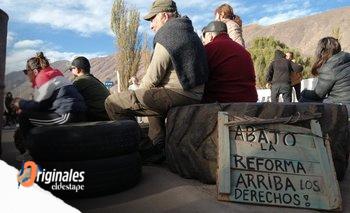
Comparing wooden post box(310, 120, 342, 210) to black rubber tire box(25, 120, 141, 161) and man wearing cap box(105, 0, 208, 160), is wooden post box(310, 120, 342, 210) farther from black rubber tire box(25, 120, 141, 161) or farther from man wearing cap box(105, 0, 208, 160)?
black rubber tire box(25, 120, 141, 161)

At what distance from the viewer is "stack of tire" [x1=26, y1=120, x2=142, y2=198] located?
269 centimetres

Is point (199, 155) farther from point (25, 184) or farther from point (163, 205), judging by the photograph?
point (25, 184)

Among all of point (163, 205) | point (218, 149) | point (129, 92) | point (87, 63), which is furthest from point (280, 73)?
point (163, 205)

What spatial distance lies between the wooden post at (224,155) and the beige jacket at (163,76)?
28.5 inches

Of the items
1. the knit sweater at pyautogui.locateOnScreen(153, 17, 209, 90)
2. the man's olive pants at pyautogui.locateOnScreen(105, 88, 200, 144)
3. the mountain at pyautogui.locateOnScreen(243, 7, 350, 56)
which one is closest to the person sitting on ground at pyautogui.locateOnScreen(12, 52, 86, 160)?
the man's olive pants at pyautogui.locateOnScreen(105, 88, 200, 144)

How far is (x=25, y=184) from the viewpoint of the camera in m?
1.85

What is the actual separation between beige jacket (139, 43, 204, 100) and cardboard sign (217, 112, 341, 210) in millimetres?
734

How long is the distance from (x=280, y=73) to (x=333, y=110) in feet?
17.9

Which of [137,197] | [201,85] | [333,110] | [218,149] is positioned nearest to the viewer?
[137,197]

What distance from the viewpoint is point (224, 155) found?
9.32ft

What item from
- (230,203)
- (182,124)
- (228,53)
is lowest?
(230,203)
